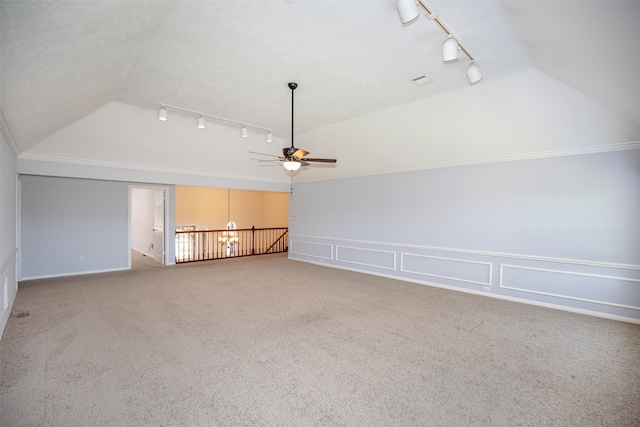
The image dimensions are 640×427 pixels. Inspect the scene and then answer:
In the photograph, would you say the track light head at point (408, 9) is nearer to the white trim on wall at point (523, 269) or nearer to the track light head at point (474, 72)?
the track light head at point (474, 72)

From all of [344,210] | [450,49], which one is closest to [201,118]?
[450,49]

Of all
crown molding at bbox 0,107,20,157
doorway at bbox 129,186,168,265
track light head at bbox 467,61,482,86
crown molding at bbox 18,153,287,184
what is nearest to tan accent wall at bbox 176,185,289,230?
doorway at bbox 129,186,168,265

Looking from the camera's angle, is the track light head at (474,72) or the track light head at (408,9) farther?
the track light head at (474,72)

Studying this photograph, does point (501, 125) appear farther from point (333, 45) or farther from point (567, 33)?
point (333, 45)

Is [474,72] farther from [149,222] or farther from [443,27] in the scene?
[149,222]

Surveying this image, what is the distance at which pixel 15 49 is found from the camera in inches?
75.9

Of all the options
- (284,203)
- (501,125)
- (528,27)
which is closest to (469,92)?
(501,125)

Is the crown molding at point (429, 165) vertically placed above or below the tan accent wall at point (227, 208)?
above

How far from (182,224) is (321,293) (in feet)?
28.2

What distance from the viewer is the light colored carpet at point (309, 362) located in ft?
7.14

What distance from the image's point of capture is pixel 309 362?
290 cm

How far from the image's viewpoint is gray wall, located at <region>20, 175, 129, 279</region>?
595cm

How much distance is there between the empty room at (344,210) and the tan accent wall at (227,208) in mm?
4897

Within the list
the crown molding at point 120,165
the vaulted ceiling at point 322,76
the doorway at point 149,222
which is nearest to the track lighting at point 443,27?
the vaulted ceiling at point 322,76
